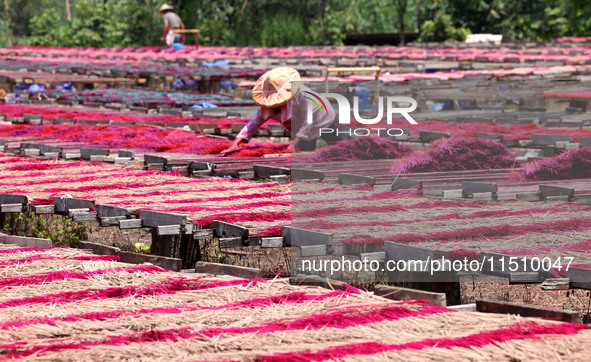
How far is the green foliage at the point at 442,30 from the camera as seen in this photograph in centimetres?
3325

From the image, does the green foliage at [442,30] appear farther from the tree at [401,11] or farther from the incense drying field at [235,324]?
the incense drying field at [235,324]

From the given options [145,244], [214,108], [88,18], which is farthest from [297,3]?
[145,244]

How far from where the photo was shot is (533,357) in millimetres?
3574

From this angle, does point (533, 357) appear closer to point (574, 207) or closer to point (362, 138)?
point (574, 207)

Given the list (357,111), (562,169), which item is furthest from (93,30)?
(357,111)

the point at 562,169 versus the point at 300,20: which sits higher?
the point at 300,20

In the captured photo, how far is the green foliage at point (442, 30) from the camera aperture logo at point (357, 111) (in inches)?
994

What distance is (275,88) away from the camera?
29.5ft

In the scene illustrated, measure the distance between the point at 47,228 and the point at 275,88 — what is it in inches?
99.3

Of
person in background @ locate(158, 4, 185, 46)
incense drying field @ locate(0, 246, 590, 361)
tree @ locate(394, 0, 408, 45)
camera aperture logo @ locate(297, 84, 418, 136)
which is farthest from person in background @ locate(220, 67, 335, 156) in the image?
tree @ locate(394, 0, 408, 45)

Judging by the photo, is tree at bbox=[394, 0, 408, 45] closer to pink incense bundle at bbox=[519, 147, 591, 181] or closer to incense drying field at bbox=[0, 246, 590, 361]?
pink incense bundle at bbox=[519, 147, 591, 181]

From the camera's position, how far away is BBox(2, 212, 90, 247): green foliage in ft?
27.4

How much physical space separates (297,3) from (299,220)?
31.4 meters

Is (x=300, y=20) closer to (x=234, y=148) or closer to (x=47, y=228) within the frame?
(x=234, y=148)
